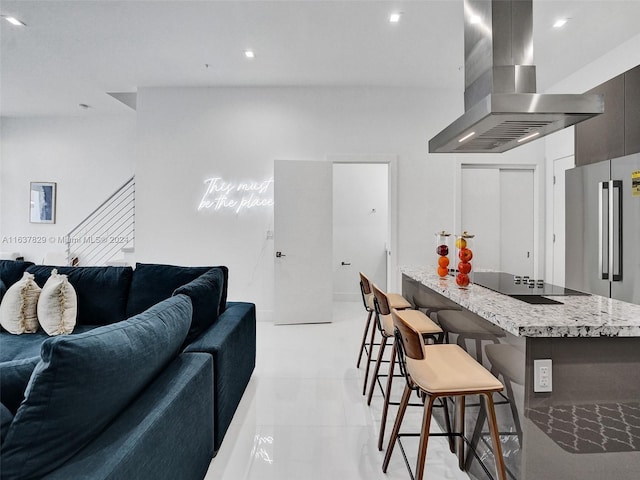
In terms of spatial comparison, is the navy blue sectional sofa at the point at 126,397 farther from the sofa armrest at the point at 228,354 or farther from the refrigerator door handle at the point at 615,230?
the refrigerator door handle at the point at 615,230

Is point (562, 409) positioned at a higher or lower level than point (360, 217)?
lower

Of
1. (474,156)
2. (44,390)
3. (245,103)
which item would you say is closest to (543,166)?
(474,156)

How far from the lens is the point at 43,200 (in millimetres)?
6387

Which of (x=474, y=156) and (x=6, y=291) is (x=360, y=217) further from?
(x=6, y=291)

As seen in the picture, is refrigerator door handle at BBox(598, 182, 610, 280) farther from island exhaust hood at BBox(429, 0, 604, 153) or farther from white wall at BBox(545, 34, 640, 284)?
white wall at BBox(545, 34, 640, 284)

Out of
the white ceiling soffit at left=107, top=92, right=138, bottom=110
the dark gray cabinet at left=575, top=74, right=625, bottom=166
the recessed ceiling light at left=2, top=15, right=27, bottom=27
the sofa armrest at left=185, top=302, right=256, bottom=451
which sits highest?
the white ceiling soffit at left=107, top=92, right=138, bottom=110

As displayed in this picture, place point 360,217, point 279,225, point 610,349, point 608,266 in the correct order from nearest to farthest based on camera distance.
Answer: point 610,349
point 608,266
point 279,225
point 360,217

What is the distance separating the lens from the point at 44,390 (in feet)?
3.18

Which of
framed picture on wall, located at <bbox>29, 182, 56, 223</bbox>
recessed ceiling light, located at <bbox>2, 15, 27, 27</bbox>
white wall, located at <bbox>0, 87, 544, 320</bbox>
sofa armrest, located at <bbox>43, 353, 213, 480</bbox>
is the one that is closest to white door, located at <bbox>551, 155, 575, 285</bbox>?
white wall, located at <bbox>0, 87, 544, 320</bbox>

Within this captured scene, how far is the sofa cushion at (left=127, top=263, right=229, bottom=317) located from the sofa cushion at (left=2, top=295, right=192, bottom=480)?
4.88 feet

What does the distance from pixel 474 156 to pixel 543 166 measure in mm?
1034

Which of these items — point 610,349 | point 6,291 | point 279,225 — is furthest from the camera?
point 279,225

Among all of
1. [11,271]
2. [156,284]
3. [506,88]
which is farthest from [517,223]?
[11,271]

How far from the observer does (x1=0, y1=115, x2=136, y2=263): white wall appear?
6359 mm
